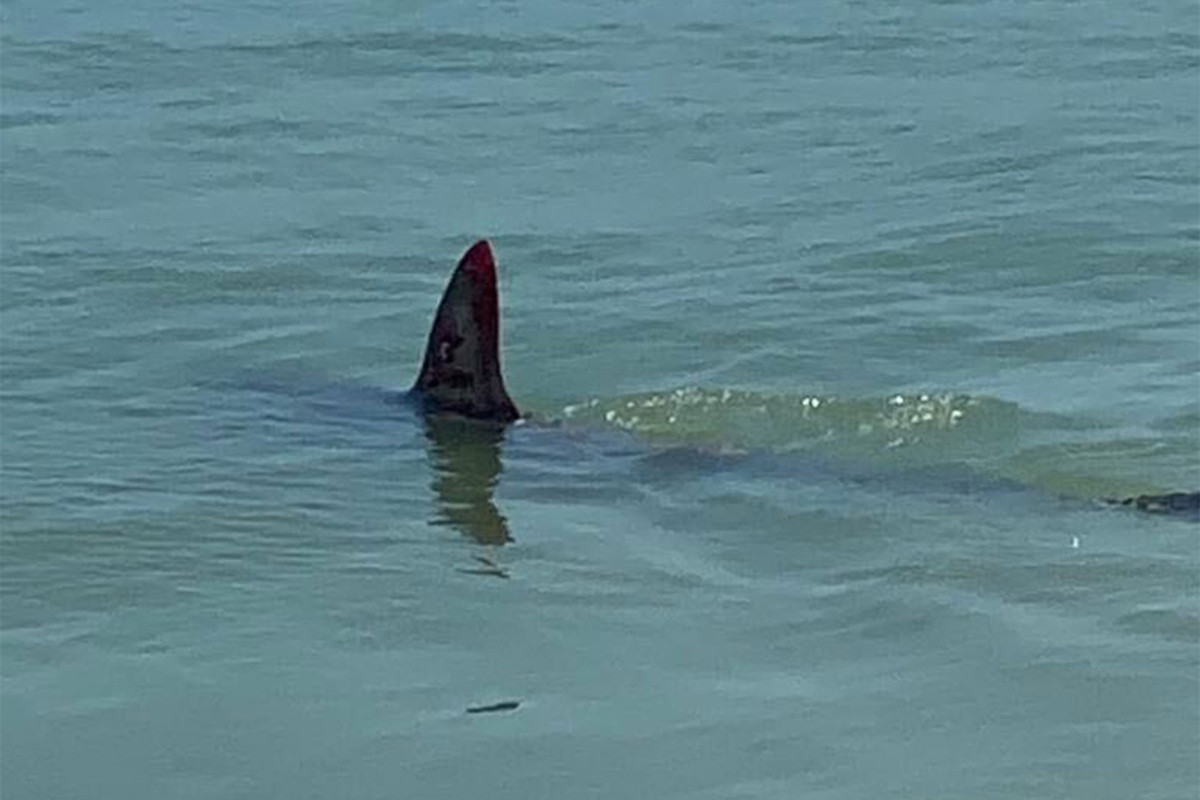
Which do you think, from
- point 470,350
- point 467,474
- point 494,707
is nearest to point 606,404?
point 470,350

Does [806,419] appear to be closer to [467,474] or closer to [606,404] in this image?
[606,404]

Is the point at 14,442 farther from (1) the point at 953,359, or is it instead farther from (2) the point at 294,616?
(1) the point at 953,359

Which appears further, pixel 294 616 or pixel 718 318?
pixel 718 318

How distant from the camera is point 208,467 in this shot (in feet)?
34.7

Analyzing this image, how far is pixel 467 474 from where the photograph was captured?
1048 cm

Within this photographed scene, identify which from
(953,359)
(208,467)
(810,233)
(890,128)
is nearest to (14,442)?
(208,467)

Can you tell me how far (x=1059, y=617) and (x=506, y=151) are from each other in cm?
778

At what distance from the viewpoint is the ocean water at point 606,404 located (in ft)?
25.8

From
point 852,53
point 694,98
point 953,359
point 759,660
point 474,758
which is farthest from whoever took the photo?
point 852,53

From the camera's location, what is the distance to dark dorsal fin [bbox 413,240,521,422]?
10.9 meters

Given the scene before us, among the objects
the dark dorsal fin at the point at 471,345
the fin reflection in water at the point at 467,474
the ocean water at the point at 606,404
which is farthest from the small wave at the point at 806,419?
the fin reflection in water at the point at 467,474

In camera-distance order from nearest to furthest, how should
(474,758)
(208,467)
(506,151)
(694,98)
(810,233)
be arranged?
(474,758), (208,467), (810,233), (506,151), (694,98)

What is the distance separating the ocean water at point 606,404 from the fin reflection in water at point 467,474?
0.03 meters

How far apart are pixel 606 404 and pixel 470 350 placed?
2.31 ft
